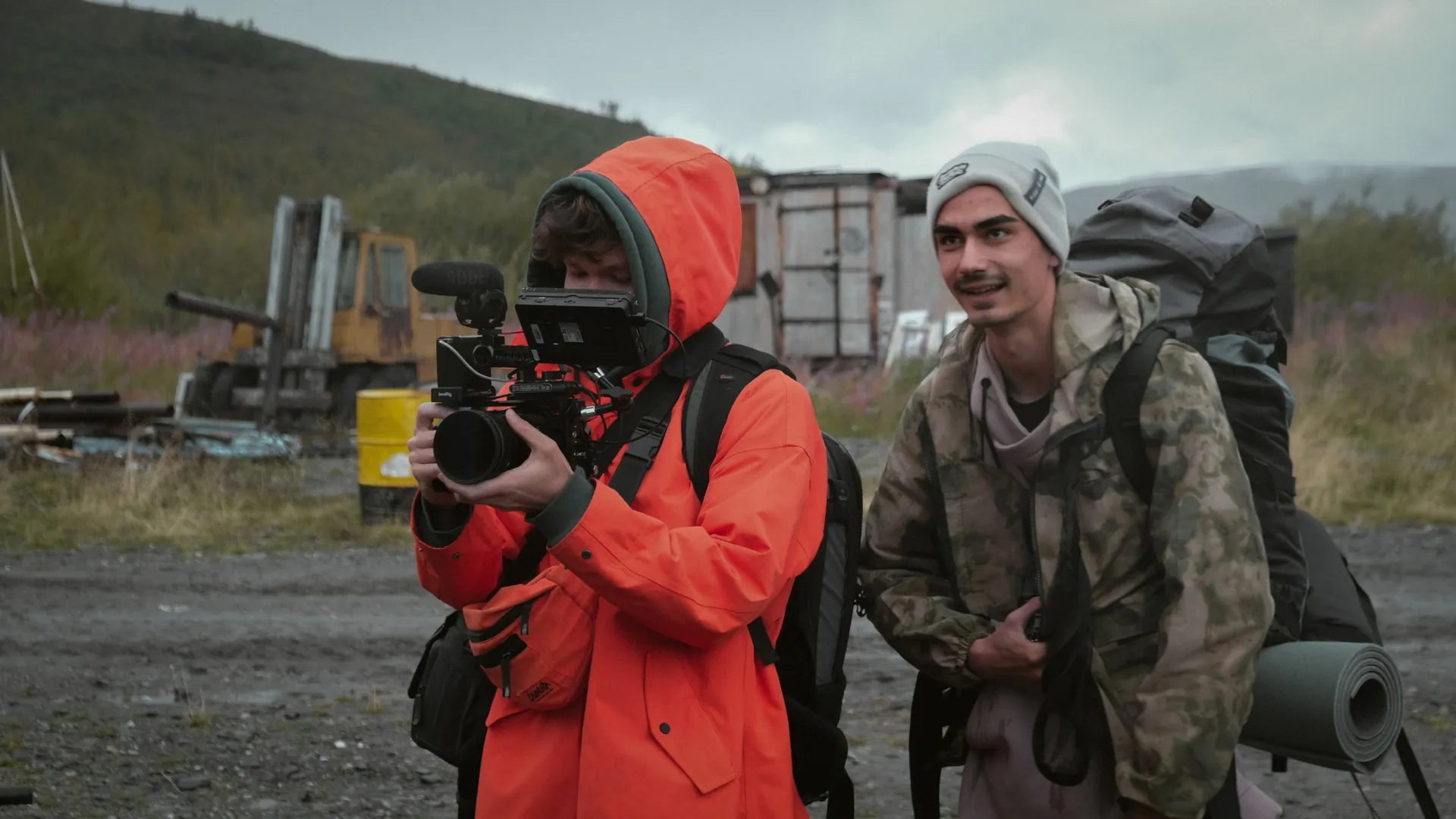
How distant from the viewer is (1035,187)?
2.38 metres

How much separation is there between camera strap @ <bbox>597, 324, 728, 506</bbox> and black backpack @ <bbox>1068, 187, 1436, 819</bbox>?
779 millimetres

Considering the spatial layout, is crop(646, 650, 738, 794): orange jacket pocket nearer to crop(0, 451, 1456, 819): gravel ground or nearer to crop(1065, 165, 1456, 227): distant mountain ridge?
crop(0, 451, 1456, 819): gravel ground

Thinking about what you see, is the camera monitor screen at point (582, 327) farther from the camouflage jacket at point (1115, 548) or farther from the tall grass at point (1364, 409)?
the tall grass at point (1364, 409)

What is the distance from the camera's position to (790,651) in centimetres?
232

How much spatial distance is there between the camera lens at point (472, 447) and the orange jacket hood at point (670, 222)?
336 millimetres

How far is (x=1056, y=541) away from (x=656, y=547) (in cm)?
77

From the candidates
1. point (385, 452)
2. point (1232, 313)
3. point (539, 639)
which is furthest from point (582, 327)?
point (385, 452)

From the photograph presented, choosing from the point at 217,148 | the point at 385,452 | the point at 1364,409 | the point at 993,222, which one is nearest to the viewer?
the point at 993,222

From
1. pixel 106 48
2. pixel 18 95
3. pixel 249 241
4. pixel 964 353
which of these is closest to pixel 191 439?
pixel 964 353

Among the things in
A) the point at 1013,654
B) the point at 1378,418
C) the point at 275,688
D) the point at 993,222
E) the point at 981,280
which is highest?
the point at 993,222

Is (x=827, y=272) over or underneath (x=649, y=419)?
over

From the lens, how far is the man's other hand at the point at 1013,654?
234 cm

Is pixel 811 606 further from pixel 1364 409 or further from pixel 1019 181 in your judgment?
pixel 1364 409

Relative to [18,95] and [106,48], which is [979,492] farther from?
[106,48]
